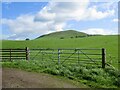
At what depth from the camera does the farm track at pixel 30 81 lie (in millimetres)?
15190

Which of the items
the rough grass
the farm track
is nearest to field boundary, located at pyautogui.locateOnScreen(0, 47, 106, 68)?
the rough grass

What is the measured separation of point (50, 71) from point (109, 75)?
3.85 meters

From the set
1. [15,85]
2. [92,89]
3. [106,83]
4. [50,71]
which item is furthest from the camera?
[50,71]

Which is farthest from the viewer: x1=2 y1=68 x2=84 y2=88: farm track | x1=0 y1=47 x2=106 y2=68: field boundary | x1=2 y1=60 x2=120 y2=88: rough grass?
x1=0 y1=47 x2=106 y2=68: field boundary

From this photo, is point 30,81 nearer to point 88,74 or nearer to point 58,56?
point 88,74

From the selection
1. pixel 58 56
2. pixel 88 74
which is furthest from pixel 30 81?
pixel 58 56

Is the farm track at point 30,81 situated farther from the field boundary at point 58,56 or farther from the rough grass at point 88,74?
the field boundary at point 58,56

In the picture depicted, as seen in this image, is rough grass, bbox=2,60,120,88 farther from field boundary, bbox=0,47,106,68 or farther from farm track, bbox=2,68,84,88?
field boundary, bbox=0,47,106,68

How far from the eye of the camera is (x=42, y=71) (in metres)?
20.2

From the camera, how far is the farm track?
15190 millimetres

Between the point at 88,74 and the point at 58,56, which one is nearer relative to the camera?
the point at 88,74

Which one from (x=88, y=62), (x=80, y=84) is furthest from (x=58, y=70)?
(x=88, y=62)

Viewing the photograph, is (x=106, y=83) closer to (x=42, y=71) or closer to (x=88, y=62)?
(x=42, y=71)

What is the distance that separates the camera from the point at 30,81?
16.1 metres
